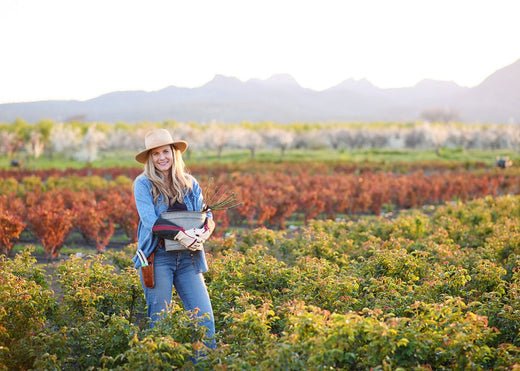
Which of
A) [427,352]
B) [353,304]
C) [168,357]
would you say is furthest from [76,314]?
[427,352]

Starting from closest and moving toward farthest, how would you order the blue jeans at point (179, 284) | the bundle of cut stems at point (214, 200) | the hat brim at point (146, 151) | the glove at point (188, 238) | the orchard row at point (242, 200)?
the glove at point (188, 238) → the blue jeans at point (179, 284) → the hat brim at point (146, 151) → the bundle of cut stems at point (214, 200) → the orchard row at point (242, 200)

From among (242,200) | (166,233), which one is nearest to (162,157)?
(166,233)

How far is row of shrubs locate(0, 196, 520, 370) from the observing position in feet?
12.5

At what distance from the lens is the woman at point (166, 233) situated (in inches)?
176

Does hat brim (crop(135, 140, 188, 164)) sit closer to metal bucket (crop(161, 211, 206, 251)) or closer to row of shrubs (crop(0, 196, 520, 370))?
metal bucket (crop(161, 211, 206, 251))

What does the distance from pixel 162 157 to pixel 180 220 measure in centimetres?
60

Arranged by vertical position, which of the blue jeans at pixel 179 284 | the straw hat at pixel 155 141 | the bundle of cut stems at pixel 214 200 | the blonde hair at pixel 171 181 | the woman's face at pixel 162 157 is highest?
the straw hat at pixel 155 141

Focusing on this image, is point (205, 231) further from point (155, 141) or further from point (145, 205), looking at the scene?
point (155, 141)

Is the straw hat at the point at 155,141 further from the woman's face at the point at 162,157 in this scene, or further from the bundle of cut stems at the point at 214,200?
the bundle of cut stems at the point at 214,200

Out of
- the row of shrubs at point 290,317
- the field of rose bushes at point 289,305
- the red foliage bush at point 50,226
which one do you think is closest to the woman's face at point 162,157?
the field of rose bushes at point 289,305

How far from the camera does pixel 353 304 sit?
550 centimetres

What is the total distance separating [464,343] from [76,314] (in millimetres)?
3466

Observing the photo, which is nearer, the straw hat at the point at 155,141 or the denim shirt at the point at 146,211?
the denim shirt at the point at 146,211

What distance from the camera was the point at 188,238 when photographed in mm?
4434
